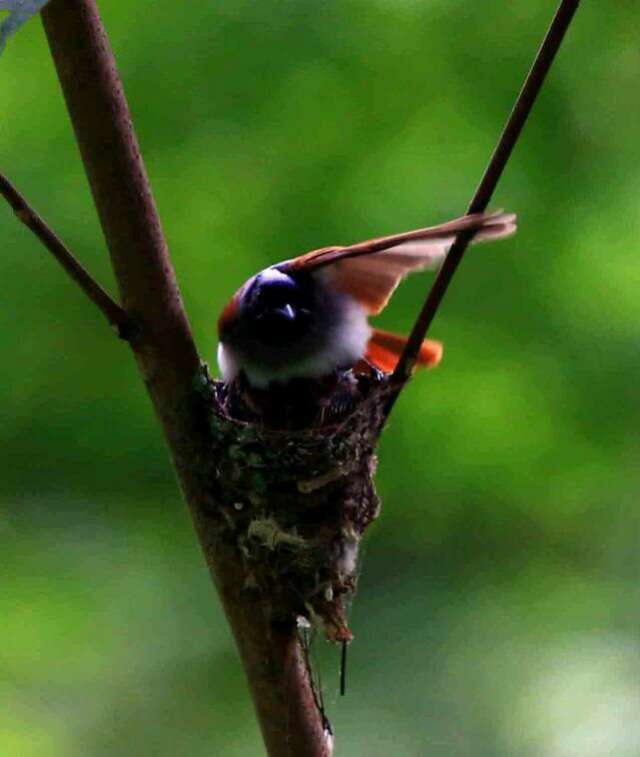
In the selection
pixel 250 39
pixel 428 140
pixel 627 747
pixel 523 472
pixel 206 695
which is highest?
pixel 250 39

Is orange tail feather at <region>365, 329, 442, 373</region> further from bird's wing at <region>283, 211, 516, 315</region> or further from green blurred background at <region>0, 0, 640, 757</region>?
green blurred background at <region>0, 0, 640, 757</region>

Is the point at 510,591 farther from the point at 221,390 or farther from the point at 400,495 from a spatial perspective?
the point at 221,390

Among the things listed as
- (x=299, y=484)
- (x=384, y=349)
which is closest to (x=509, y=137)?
(x=299, y=484)

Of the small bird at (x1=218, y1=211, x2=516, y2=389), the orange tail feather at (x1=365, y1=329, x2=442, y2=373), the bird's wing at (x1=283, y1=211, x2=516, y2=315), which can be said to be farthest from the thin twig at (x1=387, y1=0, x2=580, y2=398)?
the orange tail feather at (x1=365, y1=329, x2=442, y2=373)

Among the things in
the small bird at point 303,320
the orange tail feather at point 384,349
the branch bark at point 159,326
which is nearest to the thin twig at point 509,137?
the branch bark at point 159,326

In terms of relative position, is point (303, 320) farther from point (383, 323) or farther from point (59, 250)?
point (383, 323)

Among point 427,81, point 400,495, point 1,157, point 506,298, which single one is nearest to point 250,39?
point 427,81
